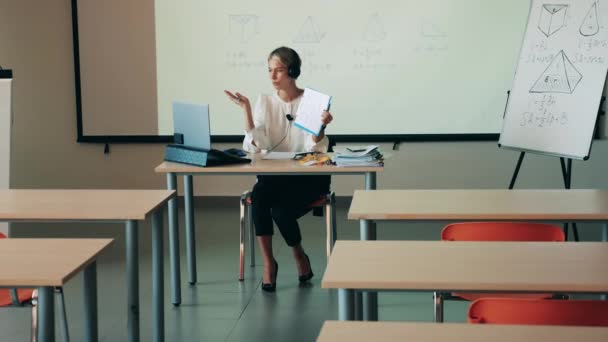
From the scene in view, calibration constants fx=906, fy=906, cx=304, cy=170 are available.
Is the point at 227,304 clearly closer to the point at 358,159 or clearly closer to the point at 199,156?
the point at 199,156

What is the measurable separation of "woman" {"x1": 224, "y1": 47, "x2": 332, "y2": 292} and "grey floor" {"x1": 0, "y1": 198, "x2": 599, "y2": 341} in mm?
225

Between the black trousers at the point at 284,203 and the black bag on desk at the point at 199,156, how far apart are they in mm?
279

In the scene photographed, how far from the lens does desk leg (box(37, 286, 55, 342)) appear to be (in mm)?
2471

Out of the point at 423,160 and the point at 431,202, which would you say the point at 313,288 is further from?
the point at 423,160

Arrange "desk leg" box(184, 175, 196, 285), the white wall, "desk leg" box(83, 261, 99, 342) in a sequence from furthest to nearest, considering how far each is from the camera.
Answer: the white wall → "desk leg" box(184, 175, 196, 285) → "desk leg" box(83, 261, 99, 342)

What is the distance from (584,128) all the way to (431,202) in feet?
6.46

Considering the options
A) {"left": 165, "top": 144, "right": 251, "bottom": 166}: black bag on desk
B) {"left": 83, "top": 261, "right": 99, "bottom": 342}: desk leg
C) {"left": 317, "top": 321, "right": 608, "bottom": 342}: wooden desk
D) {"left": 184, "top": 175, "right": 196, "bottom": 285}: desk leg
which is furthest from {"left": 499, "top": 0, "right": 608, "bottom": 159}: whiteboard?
{"left": 317, "top": 321, "right": 608, "bottom": 342}: wooden desk

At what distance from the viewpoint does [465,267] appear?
8.20 ft

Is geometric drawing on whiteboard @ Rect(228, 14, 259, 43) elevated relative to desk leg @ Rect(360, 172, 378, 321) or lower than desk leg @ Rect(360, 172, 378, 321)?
elevated

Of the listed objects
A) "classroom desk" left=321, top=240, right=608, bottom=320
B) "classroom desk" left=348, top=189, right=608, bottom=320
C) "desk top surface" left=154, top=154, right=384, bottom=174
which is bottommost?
"classroom desk" left=321, top=240, right=608, bottom=320

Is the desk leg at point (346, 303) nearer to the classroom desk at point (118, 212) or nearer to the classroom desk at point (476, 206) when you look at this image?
the classroom desk at point (476, 206)

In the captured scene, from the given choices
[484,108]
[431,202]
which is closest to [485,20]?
[484,108]

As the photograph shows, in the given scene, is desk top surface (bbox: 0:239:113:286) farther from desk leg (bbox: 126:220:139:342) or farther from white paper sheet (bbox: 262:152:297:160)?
white paper sheet (bbox: 262:152:297:160)

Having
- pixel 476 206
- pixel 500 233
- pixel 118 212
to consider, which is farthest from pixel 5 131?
pixel 500 233
